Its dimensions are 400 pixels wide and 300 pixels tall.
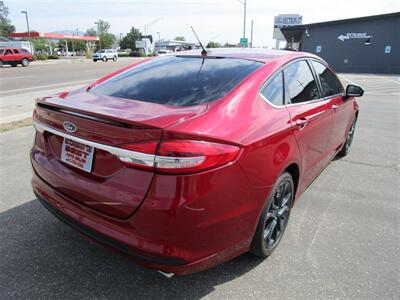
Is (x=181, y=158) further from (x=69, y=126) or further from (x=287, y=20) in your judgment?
(x=287, y=20)

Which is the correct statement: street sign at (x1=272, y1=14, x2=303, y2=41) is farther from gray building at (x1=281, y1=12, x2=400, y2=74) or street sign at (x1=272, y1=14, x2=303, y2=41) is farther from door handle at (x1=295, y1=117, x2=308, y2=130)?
door handle at (x1=295, y1=117, x2=308, y2=130)

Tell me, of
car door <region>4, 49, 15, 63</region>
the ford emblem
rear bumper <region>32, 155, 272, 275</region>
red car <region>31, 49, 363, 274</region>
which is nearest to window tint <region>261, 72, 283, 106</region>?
red car <region>31, 49, 363, 274</region>

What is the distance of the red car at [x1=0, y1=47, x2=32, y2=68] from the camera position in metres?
30.4

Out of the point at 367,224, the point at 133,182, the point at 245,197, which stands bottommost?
the point at 367,224

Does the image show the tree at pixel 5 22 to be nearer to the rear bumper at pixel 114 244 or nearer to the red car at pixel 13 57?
the red car at pixel 13 57

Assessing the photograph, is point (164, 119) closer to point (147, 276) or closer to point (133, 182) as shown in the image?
point (133, 182)

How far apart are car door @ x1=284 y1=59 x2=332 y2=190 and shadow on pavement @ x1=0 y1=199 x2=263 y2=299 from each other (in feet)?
3.56

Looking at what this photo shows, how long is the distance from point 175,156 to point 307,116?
64.6 inches

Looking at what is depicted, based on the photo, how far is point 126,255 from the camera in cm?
204

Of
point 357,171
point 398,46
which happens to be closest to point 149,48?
point 398,46

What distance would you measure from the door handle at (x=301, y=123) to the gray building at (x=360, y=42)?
1258 inches

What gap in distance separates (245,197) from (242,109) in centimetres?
60

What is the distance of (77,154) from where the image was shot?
2.25 meters

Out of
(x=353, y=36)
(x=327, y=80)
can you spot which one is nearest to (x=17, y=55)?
(x=353, y=36)
